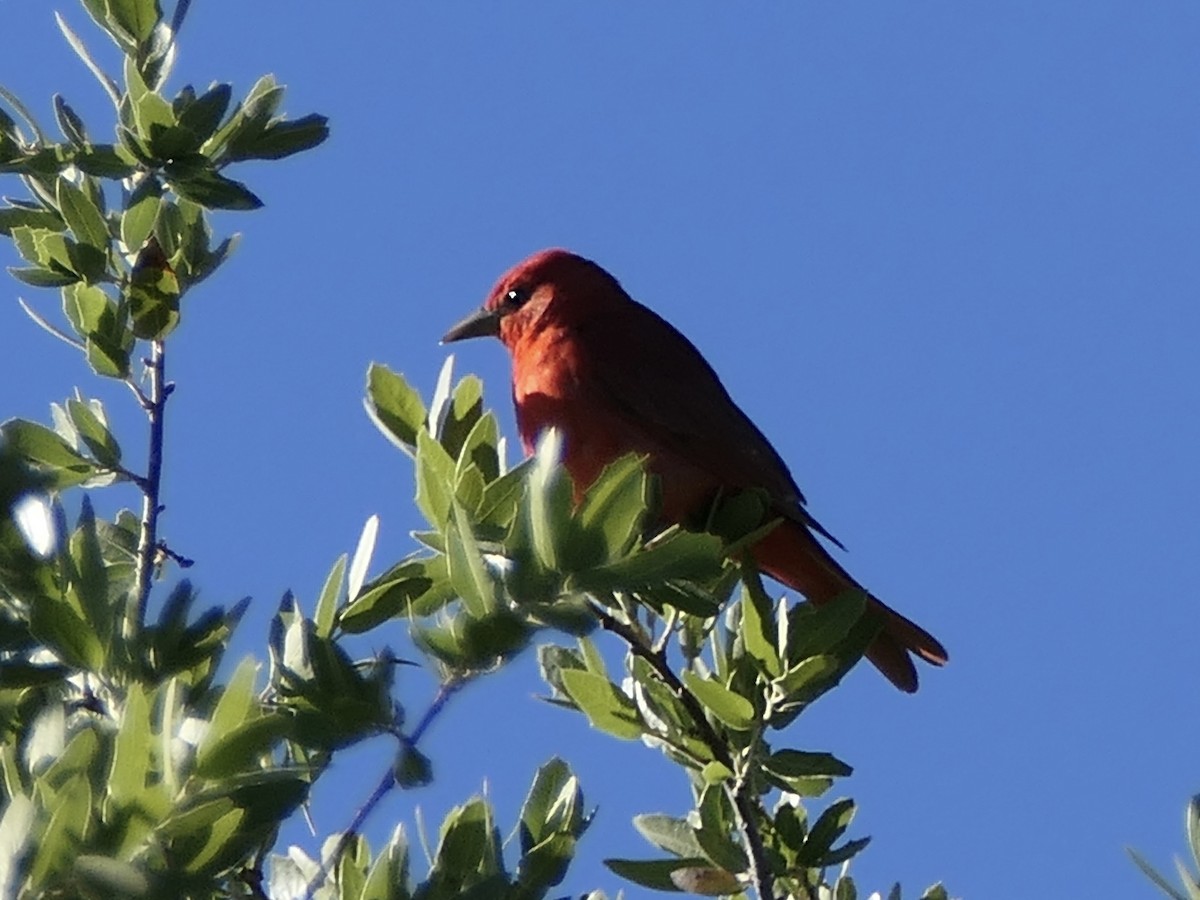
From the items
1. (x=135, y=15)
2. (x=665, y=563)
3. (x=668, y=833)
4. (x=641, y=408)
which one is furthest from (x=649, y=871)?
(x=641, y=408)

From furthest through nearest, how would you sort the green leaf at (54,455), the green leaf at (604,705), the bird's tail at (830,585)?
the bird's tail at (830,585) < the green leaf at (604,705) < the green leaf at (54,455)

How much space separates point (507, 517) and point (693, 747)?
108cm

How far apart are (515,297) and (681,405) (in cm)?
103

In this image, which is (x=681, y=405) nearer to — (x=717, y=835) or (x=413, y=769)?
(x=717, y=835)

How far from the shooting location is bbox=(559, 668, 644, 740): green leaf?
10.7 ft

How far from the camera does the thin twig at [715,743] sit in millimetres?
3068

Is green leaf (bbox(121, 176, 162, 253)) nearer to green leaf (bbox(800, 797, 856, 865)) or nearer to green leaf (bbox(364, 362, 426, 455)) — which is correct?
green leaf (bbox(364, 362, 426, 455))

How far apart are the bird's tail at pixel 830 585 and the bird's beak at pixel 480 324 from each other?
158cm

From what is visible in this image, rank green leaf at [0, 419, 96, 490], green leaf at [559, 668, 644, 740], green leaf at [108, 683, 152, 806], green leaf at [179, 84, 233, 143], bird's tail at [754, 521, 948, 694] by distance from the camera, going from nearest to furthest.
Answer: green leaf at [108, 683, 152, 806]
green leaf at [179, 84, 233, 143]
green leaf at [0, 419, 96, 490]
green leaf at [559, 668, 644, 740]
bird's tail at [754, 521, 948, 694]

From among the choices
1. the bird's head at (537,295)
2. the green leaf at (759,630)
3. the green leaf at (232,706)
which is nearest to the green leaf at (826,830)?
the green leaf at (759,630)

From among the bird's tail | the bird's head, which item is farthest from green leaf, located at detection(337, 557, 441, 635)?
the bird's head

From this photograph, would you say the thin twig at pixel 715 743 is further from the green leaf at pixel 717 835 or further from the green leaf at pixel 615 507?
the green leaf at pixel 615 507

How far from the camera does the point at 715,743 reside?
3.26m

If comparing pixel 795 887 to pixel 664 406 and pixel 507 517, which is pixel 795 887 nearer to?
pixel 507 517
